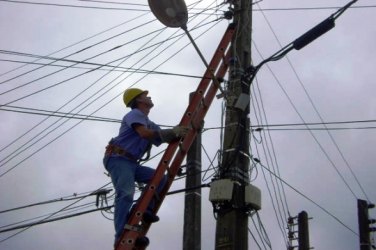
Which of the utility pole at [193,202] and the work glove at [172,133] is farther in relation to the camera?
the utility pole at [193,202]

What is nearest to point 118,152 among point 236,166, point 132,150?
point 132,150

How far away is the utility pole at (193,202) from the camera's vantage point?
8.16 meters

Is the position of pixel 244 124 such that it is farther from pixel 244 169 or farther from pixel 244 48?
pixel 244 48

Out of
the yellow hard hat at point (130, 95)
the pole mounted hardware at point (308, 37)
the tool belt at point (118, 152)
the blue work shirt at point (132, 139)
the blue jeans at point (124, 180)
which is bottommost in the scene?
the blue jeans at point (124, 180)

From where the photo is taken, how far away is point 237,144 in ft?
22.8

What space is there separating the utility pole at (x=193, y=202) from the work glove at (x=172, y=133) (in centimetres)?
275

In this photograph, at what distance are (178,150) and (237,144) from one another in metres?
1.63

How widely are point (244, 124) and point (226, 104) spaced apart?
0.35 m

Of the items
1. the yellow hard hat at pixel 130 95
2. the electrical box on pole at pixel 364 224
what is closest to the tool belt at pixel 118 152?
the yellow hard hat at pixel 130 95

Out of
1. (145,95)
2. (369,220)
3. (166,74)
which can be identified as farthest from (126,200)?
(369,220)

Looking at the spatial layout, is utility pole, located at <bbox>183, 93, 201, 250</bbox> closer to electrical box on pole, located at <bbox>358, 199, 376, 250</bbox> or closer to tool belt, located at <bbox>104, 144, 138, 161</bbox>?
tool belt, located at <bbox>104, 144, 138, 161</bbox>

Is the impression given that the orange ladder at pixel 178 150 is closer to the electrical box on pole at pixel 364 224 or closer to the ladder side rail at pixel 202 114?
the ladder side rail at pixel 202 114

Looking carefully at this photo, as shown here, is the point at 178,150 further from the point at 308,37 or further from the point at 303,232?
the point at 303,232

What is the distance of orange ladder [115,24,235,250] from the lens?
4723mm
